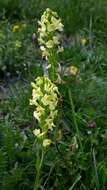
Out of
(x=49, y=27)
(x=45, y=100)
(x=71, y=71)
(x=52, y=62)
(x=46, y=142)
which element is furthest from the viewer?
(x=71, y=71)

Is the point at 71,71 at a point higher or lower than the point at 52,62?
higher

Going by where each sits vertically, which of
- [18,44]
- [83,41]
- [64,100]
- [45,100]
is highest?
[83,41]

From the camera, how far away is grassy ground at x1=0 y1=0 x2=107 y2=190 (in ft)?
10.6

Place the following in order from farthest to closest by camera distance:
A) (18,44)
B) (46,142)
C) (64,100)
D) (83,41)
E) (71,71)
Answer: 1. (83,41)
2. (18,44)
3. (71,71)
4. (64,100)
5. (46,142)

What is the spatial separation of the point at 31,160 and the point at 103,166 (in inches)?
17.6

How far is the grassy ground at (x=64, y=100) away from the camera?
10.6ft

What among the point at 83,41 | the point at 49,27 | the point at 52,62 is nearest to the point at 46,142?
the point at 52,62

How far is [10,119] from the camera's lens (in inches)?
152

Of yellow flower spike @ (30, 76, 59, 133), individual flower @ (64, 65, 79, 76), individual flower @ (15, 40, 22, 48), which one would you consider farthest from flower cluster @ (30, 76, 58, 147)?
individual flower @ (15, 40, 22, 48)

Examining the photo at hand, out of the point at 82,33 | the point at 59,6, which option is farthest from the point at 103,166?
the point at 59,6

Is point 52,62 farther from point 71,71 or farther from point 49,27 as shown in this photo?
point 71,71

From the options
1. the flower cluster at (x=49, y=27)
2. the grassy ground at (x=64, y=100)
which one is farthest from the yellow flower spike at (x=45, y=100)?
the grassy ground at (x=64, y=100)

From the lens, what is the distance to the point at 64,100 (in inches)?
152

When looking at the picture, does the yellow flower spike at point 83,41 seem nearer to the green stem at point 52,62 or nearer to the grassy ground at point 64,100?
the grassy ground at point 64,100
